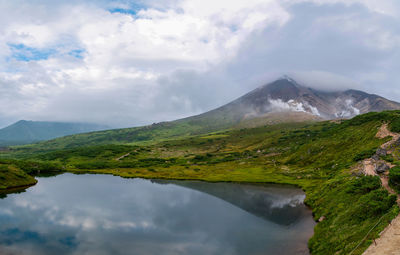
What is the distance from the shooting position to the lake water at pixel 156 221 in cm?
4681

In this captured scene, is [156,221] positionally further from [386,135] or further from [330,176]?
[386,135]

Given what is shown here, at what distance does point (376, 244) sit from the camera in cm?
2959

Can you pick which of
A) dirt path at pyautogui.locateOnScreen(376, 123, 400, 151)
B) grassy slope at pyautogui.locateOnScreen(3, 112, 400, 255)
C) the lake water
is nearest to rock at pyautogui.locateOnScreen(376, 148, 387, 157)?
dirt path at pyautogui.locateOnScreen(376, 123, 400, 151)

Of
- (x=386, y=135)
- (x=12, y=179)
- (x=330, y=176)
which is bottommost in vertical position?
(x=12, y=179)

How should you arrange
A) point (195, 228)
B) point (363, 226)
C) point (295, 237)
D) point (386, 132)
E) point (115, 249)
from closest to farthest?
1. point (363, 226)
2. point (115, 249)
3. point (295, 237)
4. point (195, 228)
5. point (386, 132)


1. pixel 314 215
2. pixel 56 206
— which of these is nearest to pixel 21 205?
pixel 56 206

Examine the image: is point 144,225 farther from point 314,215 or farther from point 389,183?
point 389,183

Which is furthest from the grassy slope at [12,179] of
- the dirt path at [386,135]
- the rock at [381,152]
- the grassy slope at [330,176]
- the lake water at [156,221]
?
the dirt path at [386,135]

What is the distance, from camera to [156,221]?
204 ft

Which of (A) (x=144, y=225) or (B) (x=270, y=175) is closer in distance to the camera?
(A) (x=144, y=225)

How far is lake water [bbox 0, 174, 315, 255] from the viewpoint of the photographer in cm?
4681

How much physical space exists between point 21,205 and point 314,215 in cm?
8685

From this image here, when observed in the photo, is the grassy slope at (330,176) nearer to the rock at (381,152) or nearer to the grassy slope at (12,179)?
the rock at (381,152)

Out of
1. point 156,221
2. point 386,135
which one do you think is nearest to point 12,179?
point 156,221
